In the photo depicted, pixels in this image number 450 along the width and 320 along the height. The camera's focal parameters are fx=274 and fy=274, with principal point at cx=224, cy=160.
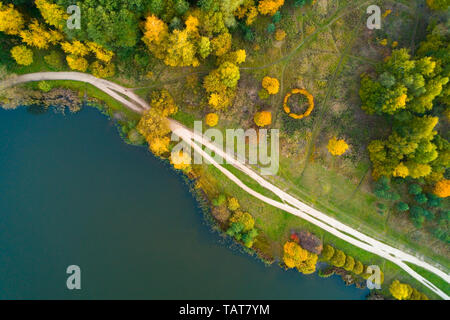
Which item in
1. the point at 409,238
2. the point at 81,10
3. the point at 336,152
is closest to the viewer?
the point at 81,10

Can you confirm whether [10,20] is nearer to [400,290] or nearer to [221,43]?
[221,43]

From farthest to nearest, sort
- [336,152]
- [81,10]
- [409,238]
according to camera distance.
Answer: [409,238]
[336,152]
[81,10]

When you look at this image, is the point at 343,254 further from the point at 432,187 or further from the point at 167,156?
the point at 167,156

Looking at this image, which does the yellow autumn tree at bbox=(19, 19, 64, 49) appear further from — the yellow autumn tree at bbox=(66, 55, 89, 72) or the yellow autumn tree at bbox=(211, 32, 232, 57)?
the yellow autumn tree at bbox=(211, 32, 232, 57)

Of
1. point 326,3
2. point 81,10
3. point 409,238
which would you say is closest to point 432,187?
point 409,238

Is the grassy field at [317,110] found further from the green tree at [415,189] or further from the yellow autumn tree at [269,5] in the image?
the green tree at [415,189]

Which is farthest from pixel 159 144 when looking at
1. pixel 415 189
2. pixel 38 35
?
pixel 415 189

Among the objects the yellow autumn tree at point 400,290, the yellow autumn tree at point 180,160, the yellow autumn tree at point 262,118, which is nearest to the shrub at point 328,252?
the yellow autumn tree at point 400,290
